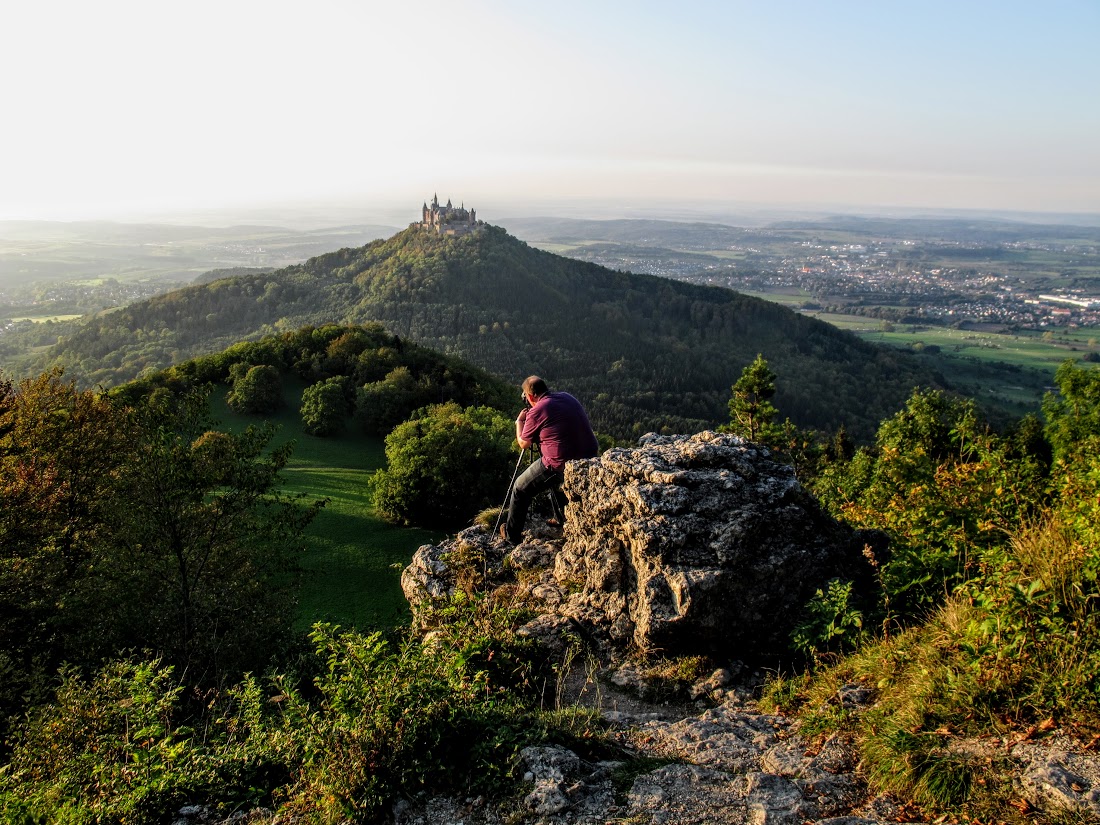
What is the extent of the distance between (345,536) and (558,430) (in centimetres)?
2057

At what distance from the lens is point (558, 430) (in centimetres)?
845

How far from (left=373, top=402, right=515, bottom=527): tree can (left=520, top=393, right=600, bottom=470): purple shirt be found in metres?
19.4

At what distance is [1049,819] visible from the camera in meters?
3.18

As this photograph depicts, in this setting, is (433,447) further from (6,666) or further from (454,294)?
(454,294)

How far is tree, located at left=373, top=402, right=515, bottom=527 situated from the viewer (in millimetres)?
28625

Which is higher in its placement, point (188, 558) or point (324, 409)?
point (188, 558)

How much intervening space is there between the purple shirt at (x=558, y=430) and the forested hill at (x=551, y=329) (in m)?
61.7

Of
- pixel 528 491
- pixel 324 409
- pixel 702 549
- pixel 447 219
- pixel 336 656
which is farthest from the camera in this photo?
pixel 447 219

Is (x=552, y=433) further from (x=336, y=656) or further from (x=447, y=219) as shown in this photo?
(x=447, y=219)

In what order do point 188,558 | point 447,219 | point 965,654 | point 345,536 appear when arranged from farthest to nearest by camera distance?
point 447,219 → point 345,536 → point 188,558 → point 965,654

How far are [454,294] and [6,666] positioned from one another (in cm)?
11778

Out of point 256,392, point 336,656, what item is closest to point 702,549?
point 336,656

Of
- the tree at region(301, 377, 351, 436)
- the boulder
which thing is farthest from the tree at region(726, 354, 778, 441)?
the tree at region(301, 377, 351, 436)

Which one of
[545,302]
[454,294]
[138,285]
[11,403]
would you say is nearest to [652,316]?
[545,302]
